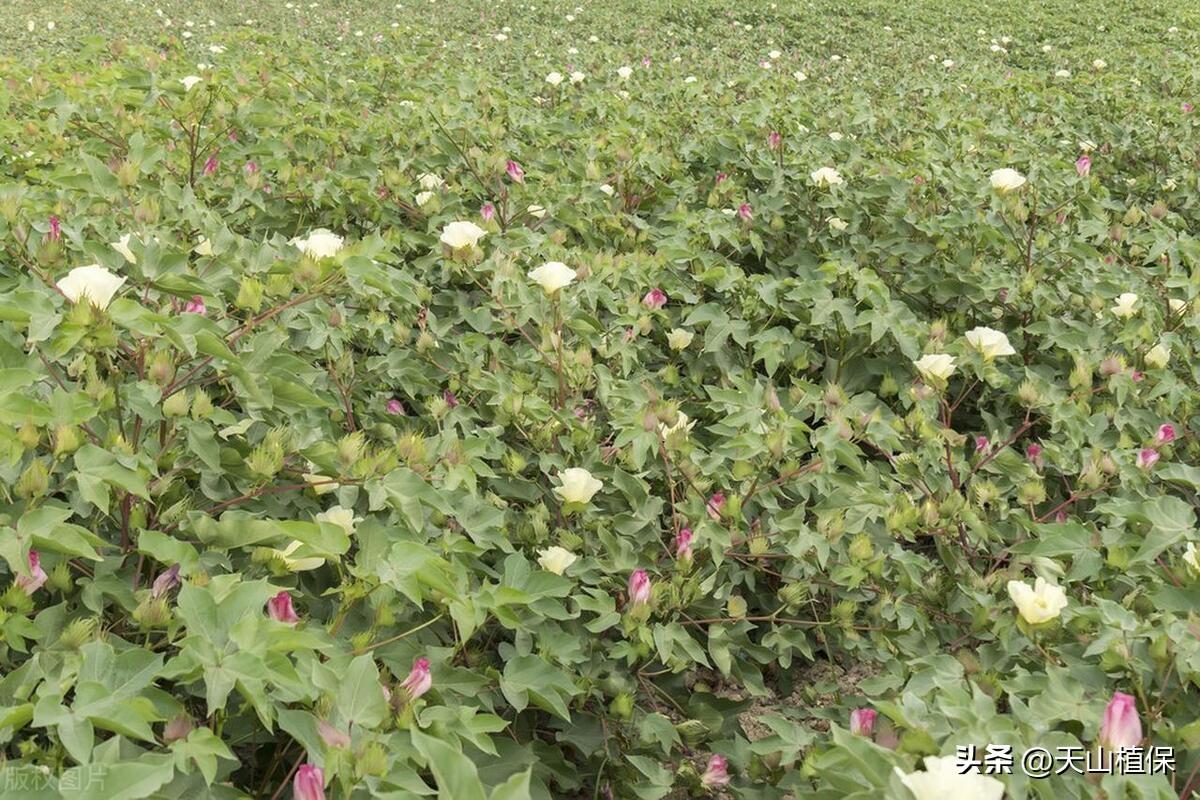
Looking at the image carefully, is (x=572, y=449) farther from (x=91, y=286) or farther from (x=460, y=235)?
(x=91, y=286)

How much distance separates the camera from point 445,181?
280 cm

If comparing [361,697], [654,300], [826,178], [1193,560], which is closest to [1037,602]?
[1193,560]

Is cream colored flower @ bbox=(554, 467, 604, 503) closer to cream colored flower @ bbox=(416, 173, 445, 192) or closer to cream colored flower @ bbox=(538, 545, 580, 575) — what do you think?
cream colored flower @ bbox=(538, 545, 580, 575)

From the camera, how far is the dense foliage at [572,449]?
3.79 feet

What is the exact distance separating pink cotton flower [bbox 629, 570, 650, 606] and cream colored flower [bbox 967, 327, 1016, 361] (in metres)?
1.01

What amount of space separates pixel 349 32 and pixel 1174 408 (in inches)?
260

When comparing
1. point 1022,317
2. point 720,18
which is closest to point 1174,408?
point 1022,317

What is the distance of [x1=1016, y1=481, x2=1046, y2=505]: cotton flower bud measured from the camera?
1839mm

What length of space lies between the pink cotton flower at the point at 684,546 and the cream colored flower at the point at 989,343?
874 mm

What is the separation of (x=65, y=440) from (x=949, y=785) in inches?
43.3

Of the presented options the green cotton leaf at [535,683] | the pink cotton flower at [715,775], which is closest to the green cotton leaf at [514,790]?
the green cotton leaf at [535,683]

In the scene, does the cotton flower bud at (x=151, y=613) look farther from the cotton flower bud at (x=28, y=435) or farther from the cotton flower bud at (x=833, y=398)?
the cotton flower bud at (x=833, y=398)

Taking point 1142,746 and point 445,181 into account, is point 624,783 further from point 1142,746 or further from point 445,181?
point 445,181

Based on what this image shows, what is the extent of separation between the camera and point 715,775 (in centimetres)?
157
